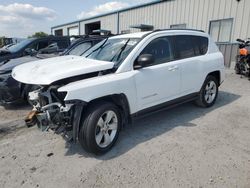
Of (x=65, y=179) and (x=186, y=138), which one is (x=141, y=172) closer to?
(x=65, y=179)

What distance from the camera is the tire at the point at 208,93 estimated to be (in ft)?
16.2

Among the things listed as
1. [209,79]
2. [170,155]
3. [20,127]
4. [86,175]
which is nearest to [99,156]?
[86,175]

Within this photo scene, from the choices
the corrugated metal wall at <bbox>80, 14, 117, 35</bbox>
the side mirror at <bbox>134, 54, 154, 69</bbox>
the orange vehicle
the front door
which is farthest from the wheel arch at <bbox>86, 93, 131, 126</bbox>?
the corrugated metal wall at <bbox>80, 14, 117, 35</bbox>

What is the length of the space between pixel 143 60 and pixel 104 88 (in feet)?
2.72

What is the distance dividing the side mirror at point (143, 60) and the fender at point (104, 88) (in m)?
0.18

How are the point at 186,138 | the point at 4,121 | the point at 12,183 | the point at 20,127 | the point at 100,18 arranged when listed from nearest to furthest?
1. the point at 12,183
2. the point at 186,138
3. the point at 20,127
4. the point at 4,121
5. the point at 100,18

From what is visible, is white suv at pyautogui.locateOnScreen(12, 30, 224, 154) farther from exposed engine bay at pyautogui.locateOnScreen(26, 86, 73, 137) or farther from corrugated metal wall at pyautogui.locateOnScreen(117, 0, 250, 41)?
corrugated metal wall at pyautogui.locateOnScreen(117, 0, 250, 41)

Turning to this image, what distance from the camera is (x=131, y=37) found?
399cm

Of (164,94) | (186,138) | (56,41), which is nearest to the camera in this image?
(186,138)

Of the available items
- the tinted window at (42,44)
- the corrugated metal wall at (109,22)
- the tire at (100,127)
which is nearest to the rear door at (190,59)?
the tire at (100,127)

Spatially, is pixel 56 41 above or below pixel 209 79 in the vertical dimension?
above

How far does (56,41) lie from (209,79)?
585cm

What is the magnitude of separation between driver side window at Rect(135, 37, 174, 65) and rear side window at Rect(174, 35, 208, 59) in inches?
9.0

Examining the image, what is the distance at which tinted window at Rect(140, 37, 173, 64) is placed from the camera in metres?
3.79
